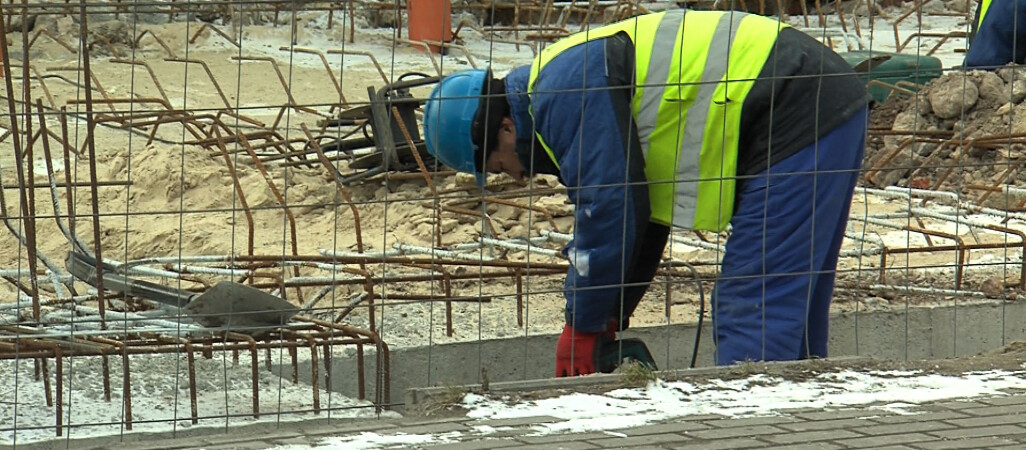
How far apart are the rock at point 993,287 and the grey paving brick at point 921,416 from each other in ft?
8.68

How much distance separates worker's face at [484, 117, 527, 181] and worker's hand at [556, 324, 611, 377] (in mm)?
639

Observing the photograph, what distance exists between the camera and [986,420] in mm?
4457

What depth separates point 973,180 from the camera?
33.2 feet

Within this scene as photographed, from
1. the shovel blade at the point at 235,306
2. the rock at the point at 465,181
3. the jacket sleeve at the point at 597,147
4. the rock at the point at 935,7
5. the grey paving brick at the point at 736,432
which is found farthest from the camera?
the rock at the point at 935,7

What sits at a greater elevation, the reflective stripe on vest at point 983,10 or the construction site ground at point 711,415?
the reflective stripe on vest at point 983,10

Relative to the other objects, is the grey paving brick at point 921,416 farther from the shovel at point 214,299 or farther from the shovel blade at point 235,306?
the shovel blade at point 235,306

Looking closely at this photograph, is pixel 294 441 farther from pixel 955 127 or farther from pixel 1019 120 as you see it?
pixel 955 127

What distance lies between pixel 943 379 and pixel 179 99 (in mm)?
9815

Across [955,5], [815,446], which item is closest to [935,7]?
[955,5]

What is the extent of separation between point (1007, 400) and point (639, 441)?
4.38 ft

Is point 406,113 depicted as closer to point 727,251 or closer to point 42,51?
point 727,251

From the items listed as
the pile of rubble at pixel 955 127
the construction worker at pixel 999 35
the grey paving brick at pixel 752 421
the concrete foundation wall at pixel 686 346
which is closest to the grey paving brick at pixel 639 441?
the grey paving brick at pixel 752 421

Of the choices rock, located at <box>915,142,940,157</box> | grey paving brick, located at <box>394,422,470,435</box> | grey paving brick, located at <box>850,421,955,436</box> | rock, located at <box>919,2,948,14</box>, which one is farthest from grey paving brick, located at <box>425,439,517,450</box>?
rock, located at <box>919,2,948,14</box>

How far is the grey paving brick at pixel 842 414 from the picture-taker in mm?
4484
